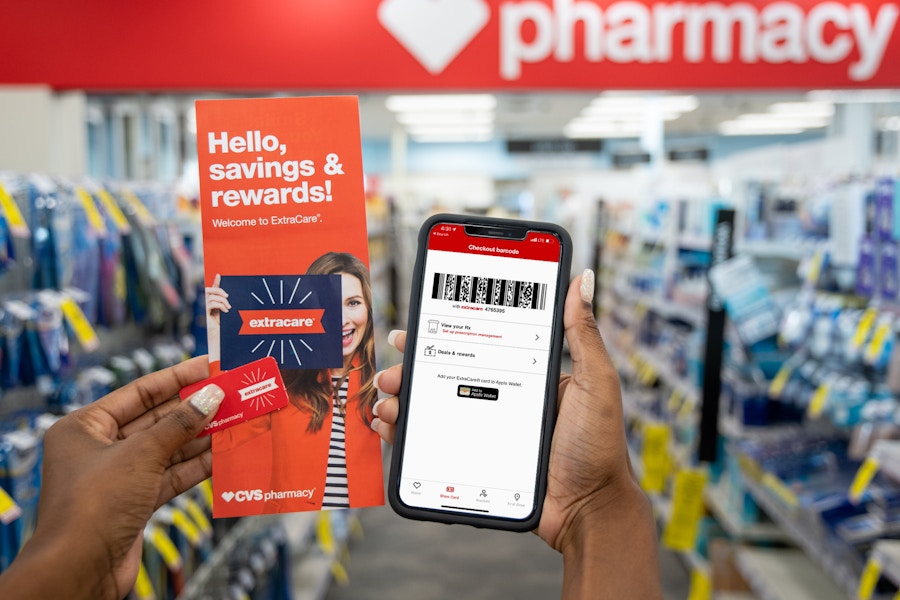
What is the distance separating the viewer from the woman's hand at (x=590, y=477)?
3.32 feet

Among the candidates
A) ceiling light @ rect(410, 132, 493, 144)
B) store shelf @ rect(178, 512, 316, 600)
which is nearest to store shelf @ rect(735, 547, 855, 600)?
store shelf @ rect(178, 512, 316, 600)

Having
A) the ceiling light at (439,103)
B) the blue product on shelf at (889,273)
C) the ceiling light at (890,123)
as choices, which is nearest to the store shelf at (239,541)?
the blue product on shelf at (889,273)

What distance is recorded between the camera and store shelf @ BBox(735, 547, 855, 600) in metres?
2.88

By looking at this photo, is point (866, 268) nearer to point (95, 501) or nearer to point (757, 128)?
point (95, 501)

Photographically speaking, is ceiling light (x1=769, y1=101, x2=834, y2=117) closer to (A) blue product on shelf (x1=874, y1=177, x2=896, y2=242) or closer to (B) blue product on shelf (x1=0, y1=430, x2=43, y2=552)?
(A) blue product on shelf (x1=874, y1=177, x2=896, y2=242)

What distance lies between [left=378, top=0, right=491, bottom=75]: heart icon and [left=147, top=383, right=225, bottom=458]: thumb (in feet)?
10.1

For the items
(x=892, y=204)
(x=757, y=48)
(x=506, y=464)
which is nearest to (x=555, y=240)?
(x=506, y=464)

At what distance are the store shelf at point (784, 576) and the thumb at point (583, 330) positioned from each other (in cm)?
219

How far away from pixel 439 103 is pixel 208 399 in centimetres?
1057

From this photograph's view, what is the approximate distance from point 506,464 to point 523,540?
13.0ft

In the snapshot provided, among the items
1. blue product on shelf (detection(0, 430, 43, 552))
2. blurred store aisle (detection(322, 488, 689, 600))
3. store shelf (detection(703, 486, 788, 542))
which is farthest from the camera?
blurred store aisle (detection(322, 488, 689, 600))

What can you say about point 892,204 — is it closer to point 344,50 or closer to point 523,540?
point 344,50

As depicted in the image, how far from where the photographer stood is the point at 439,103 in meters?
11.2

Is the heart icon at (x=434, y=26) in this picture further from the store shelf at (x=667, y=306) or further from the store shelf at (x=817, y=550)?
the store shelf at (x=817, y=550)
